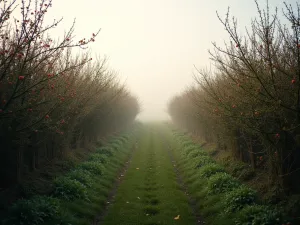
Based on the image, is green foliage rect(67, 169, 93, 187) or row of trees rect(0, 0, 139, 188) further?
green foliage rect(67, 169, 93, 187)

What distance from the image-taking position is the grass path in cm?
938

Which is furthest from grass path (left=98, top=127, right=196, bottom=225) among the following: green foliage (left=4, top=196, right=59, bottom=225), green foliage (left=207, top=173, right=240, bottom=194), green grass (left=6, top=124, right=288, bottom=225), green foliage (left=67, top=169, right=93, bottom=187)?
green foliage (left=4, top=196, right=59, bottom=225)

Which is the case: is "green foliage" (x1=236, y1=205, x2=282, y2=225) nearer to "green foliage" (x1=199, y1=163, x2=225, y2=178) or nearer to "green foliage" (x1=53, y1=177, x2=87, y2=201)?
"green foliage" (x1=199, y1=163, x2=225, y2=178)

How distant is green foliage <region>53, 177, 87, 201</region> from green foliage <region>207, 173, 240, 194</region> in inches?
200

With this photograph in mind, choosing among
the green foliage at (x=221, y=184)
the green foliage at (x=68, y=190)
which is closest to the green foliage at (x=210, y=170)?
the green foliage at (x=221, y=184)

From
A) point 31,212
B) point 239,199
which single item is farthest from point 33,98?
point 239,199

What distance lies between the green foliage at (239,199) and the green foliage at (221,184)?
Answer: 3.58 ft

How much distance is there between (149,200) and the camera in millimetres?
11227

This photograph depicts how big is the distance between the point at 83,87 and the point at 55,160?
13.8 feet

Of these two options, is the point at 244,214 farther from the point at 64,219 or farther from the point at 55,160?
the point at 55,160

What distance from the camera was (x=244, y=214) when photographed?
27.2 ft

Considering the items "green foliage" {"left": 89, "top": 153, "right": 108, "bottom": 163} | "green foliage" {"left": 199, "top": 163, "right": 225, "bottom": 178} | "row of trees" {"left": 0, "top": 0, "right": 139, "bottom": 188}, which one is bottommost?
"green foliage" {"left": 199, "top": 163, "right": 225, "bottom": 178}

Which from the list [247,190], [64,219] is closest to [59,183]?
[64,219]

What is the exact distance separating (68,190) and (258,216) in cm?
683
